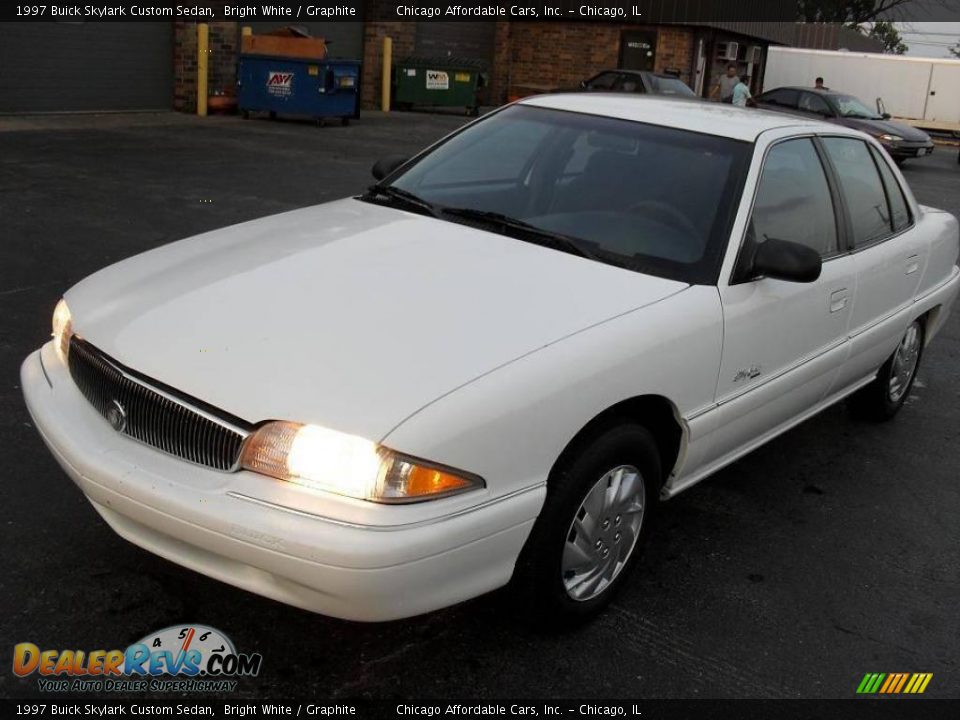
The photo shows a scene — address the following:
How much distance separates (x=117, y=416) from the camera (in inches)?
114

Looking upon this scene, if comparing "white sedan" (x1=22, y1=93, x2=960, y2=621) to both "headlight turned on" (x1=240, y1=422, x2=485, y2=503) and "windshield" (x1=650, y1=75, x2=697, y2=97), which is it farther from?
"windshield" (x1=650, y1=75, x2=697, y2=97)

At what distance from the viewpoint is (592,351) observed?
2.92m

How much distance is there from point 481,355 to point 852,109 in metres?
20.5

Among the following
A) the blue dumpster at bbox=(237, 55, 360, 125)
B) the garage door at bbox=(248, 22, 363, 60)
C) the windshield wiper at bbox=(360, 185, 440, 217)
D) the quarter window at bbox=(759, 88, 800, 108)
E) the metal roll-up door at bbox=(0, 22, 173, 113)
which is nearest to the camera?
the windshield wiper at bbox=(360, 185, 440, 217)

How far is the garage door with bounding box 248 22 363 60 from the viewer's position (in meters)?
22.2

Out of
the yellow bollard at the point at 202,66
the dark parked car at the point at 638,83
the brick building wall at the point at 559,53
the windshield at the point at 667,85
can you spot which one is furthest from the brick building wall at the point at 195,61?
the brick building wall at the point at 559,53

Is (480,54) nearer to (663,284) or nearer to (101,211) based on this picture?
(101,211)

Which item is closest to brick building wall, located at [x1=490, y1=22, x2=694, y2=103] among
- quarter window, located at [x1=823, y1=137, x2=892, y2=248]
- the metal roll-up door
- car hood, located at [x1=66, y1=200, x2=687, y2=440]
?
the metal roll-up door

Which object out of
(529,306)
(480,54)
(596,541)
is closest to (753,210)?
(529,306)

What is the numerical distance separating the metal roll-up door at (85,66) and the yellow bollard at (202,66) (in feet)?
1.63

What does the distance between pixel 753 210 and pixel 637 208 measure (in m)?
0.43

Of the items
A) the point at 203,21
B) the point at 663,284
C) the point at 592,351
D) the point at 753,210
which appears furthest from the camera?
the point at 203,21

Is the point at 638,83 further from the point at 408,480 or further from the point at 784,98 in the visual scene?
the point at 408,480

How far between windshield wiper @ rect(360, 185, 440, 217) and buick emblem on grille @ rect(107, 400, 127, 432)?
154 cm
